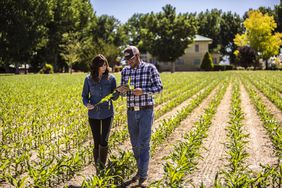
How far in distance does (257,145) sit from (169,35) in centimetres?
5005

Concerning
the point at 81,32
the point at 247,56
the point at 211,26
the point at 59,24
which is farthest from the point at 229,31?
the point at 59,24

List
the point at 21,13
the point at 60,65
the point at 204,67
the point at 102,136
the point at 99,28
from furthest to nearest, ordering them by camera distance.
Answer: the point at 99,28 < the point at 60,65 < the point at 204,67 < the point at 21,13 < the point at 102,136

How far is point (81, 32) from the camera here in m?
62.5

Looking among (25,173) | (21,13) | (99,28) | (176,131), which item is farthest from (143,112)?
(99,28)

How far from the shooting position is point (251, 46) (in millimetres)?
56875

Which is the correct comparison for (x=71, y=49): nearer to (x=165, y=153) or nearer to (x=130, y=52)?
(x=165, y=153)

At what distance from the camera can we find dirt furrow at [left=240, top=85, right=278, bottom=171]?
642 cm

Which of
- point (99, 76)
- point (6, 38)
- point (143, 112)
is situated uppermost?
point (6, 38)

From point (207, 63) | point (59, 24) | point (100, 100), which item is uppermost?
point (59, 24)

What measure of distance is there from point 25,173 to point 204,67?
174ft

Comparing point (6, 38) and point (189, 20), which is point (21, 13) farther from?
point (189, 20)

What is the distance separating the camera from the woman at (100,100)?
16.8 feet

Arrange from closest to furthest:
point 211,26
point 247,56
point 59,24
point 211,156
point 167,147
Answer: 1. point 211,156
2. point 167,147
3. point 59,24
4. point 247,56
5. point 211,26

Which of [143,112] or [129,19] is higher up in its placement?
[129,19]
